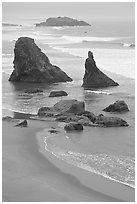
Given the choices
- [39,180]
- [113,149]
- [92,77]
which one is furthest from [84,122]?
[92,77]

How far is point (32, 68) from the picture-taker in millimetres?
43906

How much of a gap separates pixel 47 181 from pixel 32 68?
26.9m

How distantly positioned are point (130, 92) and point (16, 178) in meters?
20.1

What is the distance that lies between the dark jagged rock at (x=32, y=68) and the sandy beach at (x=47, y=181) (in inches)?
842

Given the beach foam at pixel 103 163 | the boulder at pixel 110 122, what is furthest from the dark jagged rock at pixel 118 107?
the beach foam at pixel 103 163

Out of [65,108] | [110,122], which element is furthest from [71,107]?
[110,122]

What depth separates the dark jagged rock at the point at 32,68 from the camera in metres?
43.2

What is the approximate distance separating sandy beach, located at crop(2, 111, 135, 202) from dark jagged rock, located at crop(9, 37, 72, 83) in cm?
2138

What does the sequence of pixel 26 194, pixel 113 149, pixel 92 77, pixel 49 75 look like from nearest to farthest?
1. pixel 26 194
2. pixel 113 149
3. pixel 92 77
4. pixel 49 75

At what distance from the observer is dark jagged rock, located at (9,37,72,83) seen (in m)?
43.2

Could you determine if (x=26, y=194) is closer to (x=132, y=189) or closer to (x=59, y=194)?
(x=59, y=194)

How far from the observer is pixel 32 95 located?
3616 centimetres

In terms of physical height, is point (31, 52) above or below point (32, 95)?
above

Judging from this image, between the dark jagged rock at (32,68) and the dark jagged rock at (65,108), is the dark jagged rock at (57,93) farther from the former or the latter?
the dark jagged rock at (32,68)
